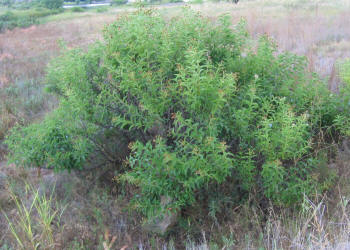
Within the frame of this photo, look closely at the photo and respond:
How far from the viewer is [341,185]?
3.91m

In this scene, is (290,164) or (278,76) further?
(278,76)

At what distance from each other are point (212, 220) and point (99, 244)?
1.32m

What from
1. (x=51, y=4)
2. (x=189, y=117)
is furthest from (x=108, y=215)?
(x=51, y=4)

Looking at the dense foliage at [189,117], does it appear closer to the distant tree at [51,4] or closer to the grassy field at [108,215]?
the grassy field at [108,215]

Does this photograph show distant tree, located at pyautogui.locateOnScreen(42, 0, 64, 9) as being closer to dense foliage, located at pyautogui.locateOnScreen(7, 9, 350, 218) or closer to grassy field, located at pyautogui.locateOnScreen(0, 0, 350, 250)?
grassy field, located at pyautogui.locateOnScreen(0, 0, 350, 250)

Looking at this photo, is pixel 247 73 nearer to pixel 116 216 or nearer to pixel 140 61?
pixel 140 61

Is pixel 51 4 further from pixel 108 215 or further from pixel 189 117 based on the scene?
pixel 189 117

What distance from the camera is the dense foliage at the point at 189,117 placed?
129 inches

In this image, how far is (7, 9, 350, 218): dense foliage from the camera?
3281 millimetres

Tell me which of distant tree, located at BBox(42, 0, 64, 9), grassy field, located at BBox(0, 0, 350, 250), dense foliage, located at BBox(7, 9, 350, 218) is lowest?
grassy field, located at BBox(0, 0, 350, 250)

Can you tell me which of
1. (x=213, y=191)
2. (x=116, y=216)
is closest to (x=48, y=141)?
(x=116, y=216)

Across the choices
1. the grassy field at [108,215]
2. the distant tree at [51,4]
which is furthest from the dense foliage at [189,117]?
the distant tree at [51,4]

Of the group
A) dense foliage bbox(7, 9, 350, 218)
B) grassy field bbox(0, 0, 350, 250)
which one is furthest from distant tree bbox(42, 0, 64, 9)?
dense foliage bbox(7, 9, 350, 218)

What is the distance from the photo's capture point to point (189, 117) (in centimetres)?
375
